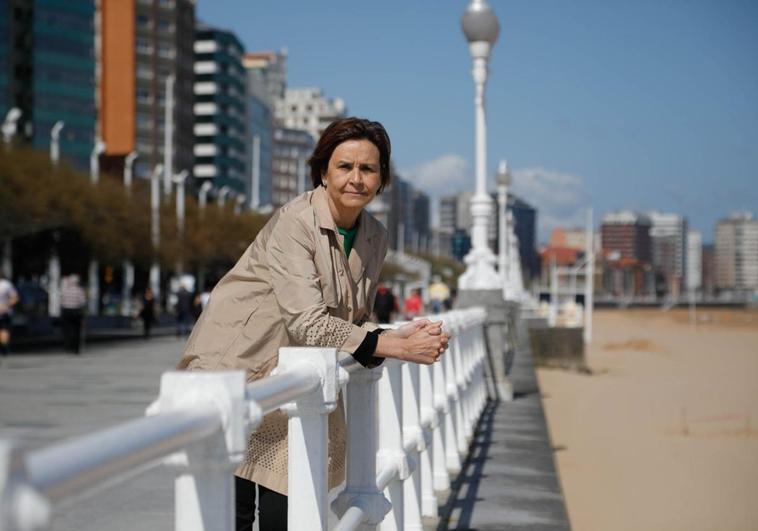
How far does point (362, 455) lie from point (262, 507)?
0.37 metres

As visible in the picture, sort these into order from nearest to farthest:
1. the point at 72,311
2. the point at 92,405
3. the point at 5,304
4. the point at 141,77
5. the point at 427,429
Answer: the point at 427,429 → the point at 92,405 → the point at 5,304 → the point at 72,311 → the point at 141,77

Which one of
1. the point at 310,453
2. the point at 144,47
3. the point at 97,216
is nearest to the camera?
the point at 310,453

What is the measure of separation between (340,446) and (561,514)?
294 centimetres

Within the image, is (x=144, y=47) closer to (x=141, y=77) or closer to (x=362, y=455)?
(x=141, y=77)

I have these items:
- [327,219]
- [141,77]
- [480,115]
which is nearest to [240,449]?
[327,219]

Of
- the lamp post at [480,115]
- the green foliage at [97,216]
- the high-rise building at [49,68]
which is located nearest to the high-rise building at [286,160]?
the high-rise building at [49,68]

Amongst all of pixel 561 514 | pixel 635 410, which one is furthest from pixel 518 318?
pixel 561 514

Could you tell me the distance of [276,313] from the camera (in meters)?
3.36

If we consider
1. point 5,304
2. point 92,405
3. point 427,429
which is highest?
point 5,304

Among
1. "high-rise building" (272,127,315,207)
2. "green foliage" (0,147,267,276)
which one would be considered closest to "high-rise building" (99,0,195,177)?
"green foliage" (0,147,267,276)

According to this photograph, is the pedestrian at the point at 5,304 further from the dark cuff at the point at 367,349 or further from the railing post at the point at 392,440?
the dark cuff at the point at 367,349

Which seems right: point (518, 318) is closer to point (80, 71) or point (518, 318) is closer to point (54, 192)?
point (54, 192)

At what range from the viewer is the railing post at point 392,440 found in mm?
4363

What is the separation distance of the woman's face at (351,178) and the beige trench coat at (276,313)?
0.07 m
